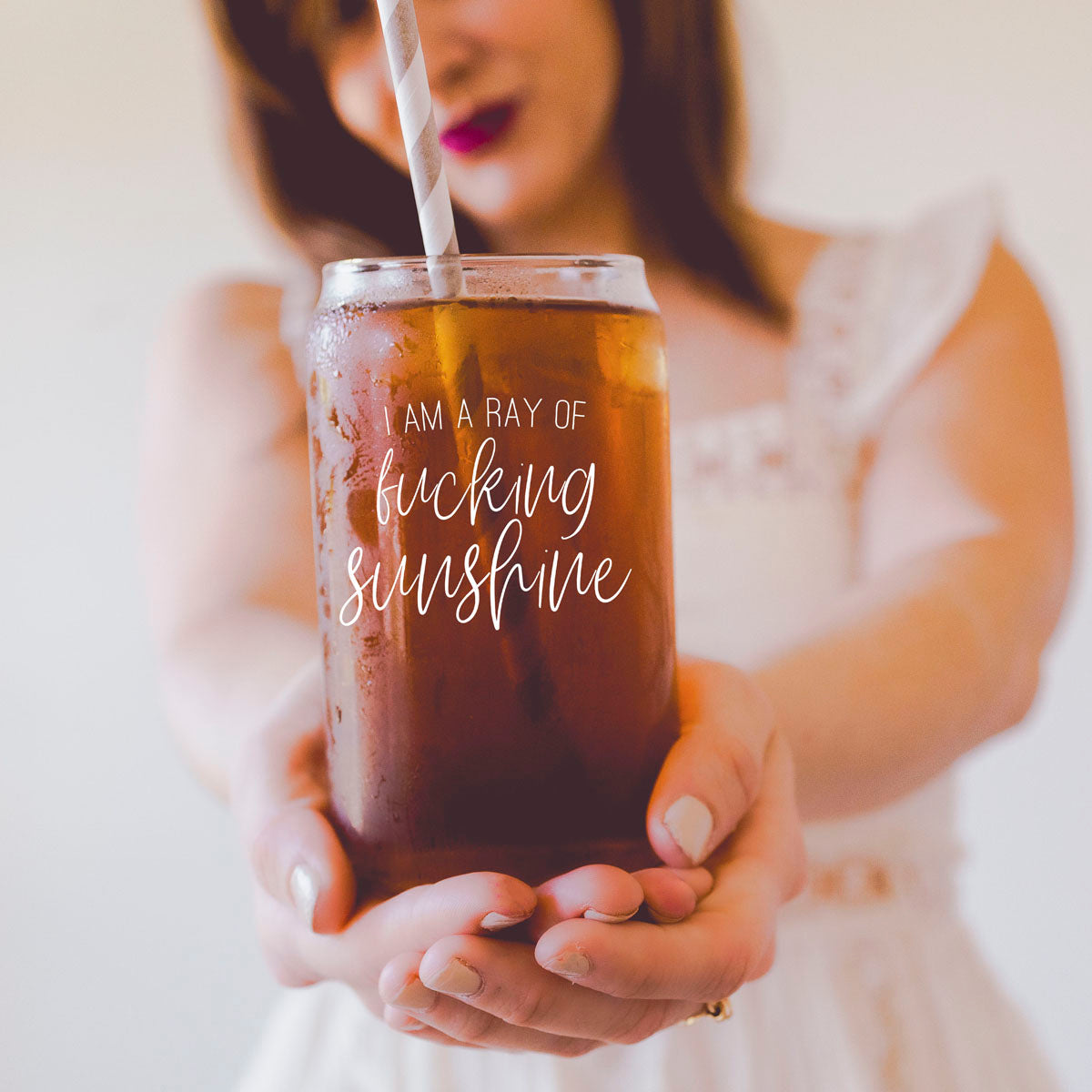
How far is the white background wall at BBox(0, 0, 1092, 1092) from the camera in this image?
994 millimetres

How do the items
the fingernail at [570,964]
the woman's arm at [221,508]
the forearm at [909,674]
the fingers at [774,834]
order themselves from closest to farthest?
the fingernail at [570,964], the fingers at [774,834], the forearm at [909,674], the woman's arm at [221,508]

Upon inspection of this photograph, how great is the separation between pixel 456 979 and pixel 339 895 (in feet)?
0.21

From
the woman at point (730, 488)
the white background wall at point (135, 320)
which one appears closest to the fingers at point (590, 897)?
the woman at point (730, 488)

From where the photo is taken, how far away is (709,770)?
1.27 ft

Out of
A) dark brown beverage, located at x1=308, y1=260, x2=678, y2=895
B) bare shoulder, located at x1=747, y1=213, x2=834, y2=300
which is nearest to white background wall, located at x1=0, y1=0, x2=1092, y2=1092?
bare shoulder, located at x1=747, y1=213, x2=834, y2=300

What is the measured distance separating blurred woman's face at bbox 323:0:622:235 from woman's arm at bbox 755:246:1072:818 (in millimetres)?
326

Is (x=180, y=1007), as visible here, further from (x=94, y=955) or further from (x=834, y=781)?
(x=834, y=781)

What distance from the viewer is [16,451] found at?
108 cm

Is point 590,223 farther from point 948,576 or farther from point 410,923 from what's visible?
point 410,923

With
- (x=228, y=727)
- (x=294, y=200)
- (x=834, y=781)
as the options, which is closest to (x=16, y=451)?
(x=294, y=200)

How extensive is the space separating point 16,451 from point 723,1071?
0.86 meters

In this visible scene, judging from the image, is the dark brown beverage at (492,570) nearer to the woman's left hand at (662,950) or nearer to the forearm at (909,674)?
the woman's left hand at (662,950)

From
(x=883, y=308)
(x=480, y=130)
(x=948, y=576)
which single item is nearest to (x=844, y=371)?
(x=883, y=308)

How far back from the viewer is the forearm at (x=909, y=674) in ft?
2.10
